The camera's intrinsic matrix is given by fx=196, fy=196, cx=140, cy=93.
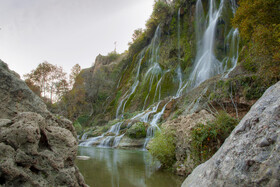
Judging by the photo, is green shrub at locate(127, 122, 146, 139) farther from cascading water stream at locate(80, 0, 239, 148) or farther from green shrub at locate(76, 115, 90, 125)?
green shrub at locate(76, 115, 90, 125)

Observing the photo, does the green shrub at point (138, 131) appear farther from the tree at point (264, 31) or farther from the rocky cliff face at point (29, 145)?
the rocky cliff face at point (29, 145)

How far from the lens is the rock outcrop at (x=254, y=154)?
184 cm

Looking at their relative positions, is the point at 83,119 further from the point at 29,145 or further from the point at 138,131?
the point at 29,145

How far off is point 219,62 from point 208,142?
1741 centimetres

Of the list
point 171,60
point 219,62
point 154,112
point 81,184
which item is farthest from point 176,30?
point 81,184

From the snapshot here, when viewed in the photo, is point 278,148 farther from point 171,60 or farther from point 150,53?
point 150,53

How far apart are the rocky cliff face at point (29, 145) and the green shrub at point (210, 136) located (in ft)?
10.7

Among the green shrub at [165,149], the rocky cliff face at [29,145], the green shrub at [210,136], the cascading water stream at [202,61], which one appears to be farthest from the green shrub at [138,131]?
the rocky cliff face at [29,145]

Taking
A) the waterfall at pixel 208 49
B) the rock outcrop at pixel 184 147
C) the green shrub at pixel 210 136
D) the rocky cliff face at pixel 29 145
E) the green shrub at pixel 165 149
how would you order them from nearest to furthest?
the rocky cliff face at pixel 29 145 → the green shrub at pixel 210 136 → the rock outcrop at pixel 184 147 → the green shrub at pixel 165 149 → the waterfall at pixel 208 49

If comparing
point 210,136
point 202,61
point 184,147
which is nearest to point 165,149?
point 184,147

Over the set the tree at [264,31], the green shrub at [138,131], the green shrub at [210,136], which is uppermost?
the tree at [264,31]

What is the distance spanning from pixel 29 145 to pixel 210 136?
14.0 ft

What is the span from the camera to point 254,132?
7.40 feet

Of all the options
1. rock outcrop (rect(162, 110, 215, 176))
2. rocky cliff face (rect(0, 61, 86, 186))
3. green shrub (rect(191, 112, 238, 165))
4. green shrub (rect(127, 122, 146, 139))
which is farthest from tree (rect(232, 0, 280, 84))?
green shrub (rect(127, 122, 146, 139))
